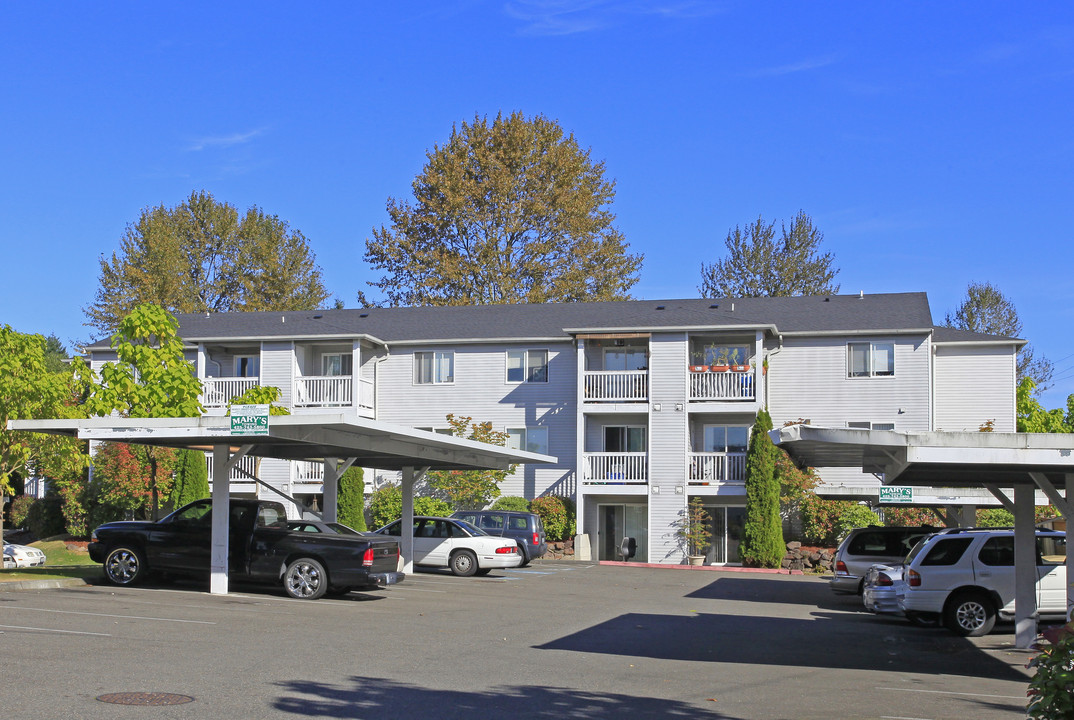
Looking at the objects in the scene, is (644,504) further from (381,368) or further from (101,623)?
(101,623)

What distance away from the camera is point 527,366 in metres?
40.6

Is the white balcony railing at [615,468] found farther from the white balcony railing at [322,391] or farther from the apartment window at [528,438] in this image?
the white balcony railing at [322,391]

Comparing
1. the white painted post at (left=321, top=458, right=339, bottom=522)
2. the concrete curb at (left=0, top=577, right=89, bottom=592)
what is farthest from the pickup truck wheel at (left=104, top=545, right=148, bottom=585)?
the white painted post at (left=321, top=458, right=339, bottom=522)

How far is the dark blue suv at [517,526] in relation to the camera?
31688 millimetres

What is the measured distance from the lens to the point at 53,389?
24531 mm

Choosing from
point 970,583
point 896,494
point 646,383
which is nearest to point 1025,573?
point 970,583

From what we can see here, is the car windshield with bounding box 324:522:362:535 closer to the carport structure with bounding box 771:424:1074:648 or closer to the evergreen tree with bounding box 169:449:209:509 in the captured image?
the carport structure with bounding box 771:424:1074:648

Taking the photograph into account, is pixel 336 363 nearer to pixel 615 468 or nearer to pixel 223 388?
pixel 223 388

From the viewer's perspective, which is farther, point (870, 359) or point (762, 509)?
point (870, 359)

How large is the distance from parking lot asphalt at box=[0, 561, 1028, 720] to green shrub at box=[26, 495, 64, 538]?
79.9 ft

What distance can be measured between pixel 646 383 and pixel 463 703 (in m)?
29.1

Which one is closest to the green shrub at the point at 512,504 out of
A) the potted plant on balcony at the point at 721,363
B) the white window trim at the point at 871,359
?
the potted plant on balcony at the point at 721,363

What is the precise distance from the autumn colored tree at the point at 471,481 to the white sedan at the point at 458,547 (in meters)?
9.53

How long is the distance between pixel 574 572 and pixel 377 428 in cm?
1243
